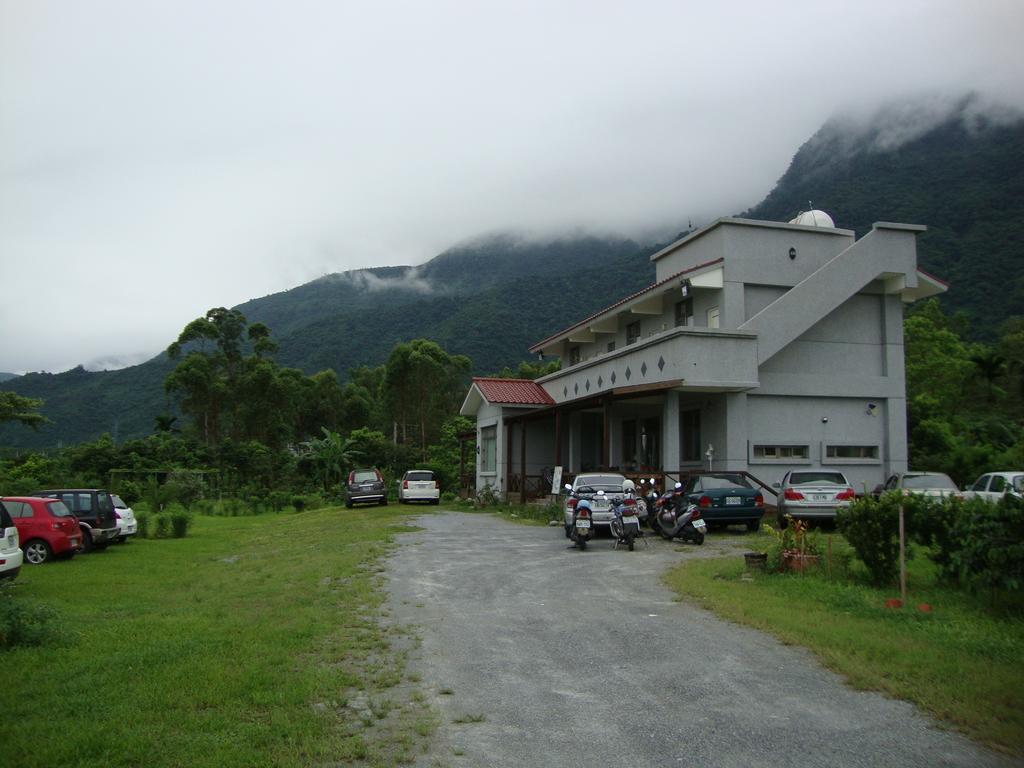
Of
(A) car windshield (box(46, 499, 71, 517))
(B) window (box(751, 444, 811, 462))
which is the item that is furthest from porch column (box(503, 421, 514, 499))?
(A) car windshield (box(46, 499, 71, 517))

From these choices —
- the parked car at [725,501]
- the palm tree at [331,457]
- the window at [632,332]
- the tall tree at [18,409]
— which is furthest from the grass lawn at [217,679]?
the palm tree at [331,457]

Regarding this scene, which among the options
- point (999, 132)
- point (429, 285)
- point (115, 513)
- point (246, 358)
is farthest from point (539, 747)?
point (429, 285)

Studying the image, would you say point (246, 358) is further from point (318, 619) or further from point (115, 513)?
point (318, 619)

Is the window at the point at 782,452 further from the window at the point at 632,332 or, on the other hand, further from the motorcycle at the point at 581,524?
the motorcycle at the point at 581,524

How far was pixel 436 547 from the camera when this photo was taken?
17.9m

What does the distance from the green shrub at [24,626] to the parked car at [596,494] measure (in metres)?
10.9

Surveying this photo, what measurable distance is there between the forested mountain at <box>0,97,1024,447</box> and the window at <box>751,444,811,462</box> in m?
22.9

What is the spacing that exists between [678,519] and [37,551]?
43.5 feet

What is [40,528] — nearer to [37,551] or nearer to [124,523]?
[37,551]

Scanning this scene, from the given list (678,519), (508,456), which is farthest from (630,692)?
(508,456)

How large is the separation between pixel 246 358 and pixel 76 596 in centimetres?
5350

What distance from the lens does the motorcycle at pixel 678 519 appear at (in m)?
17.6

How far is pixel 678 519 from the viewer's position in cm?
1806

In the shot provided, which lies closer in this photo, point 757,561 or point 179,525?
point 757,561
